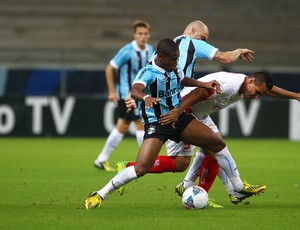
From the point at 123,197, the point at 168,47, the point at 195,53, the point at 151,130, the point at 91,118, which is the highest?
the point at 168,47

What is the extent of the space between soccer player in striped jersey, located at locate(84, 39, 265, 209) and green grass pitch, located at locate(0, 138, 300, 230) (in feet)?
1.22

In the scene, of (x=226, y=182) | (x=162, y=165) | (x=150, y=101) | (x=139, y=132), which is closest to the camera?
(x=150, y=101)

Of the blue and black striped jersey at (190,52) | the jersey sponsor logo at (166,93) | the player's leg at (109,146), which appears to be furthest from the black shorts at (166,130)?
the player's leg at (109,146)

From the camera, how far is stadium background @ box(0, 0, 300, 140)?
18500 mm

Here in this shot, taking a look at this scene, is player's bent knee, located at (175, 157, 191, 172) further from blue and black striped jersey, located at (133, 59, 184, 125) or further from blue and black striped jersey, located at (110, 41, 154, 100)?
blue and black striped jersey, located at (110, 41, 154, 100)

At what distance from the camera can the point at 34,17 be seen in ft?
76.5

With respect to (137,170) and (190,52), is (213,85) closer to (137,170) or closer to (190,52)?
(190,52)

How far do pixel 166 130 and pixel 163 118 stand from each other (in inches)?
5.3

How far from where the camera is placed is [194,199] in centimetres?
796

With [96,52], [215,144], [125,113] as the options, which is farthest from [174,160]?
[96,52]

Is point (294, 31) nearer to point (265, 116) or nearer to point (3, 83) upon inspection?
point (265, 116)

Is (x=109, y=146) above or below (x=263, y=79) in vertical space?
below

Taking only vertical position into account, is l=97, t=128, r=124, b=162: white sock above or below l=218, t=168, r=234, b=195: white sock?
below

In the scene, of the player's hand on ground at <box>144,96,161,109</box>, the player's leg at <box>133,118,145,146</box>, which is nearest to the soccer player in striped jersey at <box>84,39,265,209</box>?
the player's hand on ground at <box>144,96,161,109</box>
